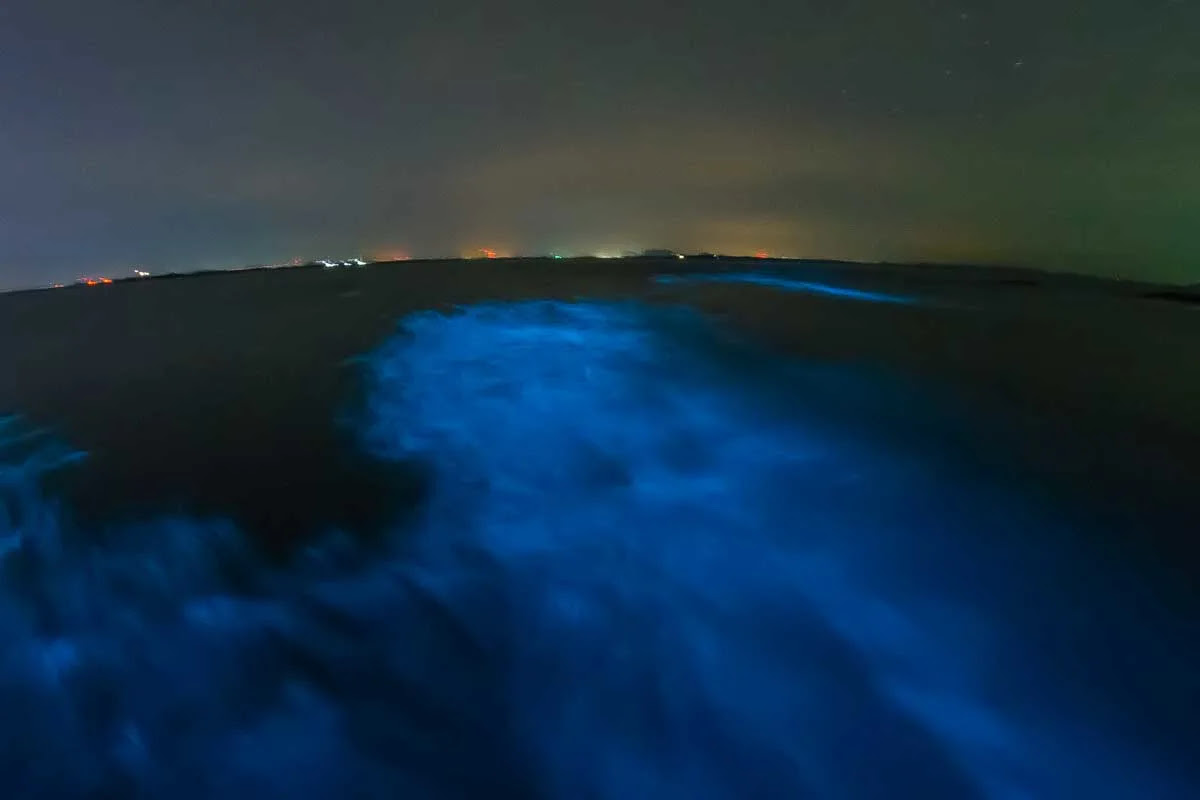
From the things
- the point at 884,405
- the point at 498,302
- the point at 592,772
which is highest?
the point at 498,302

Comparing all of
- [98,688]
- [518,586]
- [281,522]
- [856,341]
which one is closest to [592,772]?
[518,586]

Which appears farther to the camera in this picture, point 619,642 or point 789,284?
point 789,284

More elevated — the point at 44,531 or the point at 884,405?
the point at 884,405

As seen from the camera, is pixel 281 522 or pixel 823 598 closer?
pixel 823 598

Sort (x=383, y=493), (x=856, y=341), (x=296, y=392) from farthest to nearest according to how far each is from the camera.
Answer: (x=856, y=341), (x=296, y=392), (x=383, y=493)

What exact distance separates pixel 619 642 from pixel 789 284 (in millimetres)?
12959

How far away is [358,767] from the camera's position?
2.96 meters

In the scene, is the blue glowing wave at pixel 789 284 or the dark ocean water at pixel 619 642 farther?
the blue glowing wave at pixel 789 284

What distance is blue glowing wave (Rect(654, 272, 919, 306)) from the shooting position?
12.7m

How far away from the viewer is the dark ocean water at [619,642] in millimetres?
2943

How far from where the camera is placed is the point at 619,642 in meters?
3.78

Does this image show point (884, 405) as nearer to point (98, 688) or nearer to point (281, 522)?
point (281, 522)

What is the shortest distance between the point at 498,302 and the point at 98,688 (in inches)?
409

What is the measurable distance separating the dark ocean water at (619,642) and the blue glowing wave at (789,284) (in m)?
7.04
